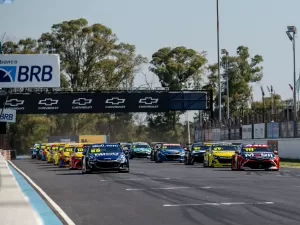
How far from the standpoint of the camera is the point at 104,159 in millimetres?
33844

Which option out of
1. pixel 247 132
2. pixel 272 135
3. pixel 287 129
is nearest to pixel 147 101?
pixel 247 132

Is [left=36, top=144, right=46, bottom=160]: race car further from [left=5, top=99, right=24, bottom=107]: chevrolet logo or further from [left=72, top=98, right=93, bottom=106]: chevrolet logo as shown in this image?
[left=72, top=98, right=93, bottom=106]: chevrolet logo

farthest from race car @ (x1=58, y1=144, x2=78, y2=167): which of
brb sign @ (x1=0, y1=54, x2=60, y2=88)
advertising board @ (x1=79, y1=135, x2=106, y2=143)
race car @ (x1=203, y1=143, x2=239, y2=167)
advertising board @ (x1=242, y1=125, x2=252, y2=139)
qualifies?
advertising board @ (x1=79, y1=135, x2=106, y2=143)

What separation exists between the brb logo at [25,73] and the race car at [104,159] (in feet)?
19.9

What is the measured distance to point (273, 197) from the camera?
1895 cm

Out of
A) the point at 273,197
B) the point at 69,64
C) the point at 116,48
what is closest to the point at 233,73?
the point at 116,48

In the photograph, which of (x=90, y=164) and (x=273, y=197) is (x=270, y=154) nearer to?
(x=90, y=164)

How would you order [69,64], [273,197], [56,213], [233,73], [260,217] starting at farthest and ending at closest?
[233,73]
[69,64]
[273,197]
[56,213]
[260,217]

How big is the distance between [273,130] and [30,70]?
20285 millimetres

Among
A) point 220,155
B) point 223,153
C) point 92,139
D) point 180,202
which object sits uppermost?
point 92,139

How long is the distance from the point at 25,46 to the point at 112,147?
69028 millimetres

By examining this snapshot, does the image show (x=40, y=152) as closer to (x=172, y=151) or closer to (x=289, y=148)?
(x=172, y=151)

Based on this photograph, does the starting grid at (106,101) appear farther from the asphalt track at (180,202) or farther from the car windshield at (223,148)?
the asphalt track at (180,202)

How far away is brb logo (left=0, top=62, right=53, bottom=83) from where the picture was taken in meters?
39.2
